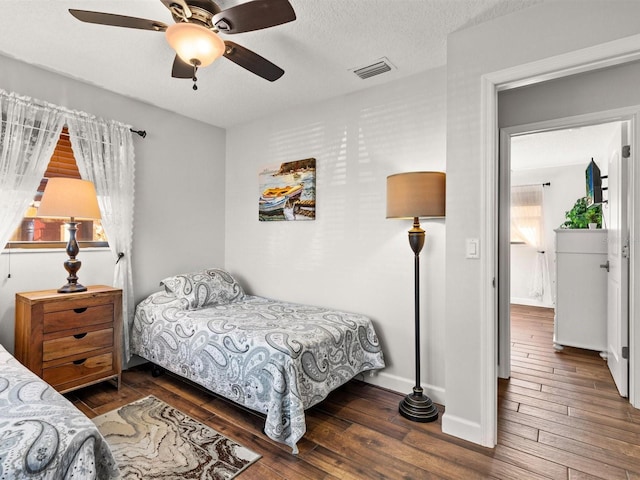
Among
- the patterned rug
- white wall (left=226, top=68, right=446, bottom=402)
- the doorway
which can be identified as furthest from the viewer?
the doorway

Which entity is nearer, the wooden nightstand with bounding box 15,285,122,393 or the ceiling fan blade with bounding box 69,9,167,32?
the ceiling fan blade with bounding box 69,9,167,32

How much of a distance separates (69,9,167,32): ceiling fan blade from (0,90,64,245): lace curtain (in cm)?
132

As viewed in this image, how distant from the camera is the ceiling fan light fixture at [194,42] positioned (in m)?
1.56

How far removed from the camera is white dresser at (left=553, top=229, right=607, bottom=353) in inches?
137

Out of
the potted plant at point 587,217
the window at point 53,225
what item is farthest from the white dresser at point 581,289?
the window at point 53,225

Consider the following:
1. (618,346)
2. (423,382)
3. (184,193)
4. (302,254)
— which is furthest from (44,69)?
(618,346)

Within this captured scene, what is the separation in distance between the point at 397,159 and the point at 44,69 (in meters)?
2.80

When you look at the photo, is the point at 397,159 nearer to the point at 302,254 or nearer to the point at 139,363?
the point at 302,254

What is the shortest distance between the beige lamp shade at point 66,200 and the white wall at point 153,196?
505 mm

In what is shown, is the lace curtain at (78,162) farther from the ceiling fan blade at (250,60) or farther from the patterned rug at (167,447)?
the ceiling fan blade at (250,60)

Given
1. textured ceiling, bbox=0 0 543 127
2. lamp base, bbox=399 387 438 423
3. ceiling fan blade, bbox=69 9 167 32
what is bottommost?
lamp base, bbox=399 387 438 423

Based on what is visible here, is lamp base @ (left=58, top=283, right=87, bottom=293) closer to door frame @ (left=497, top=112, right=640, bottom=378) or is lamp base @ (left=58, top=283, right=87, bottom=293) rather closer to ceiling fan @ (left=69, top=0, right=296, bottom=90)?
ceiling fan @ (left=69, top=0, right=296, bottom=90)

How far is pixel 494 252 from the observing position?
2.00m

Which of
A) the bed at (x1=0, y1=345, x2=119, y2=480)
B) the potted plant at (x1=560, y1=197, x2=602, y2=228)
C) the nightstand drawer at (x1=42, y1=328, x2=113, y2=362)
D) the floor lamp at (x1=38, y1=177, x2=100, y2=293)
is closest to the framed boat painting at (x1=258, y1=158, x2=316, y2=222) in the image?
the floor lamp at (x1=38, y1=177, x2=100, y2=293)
